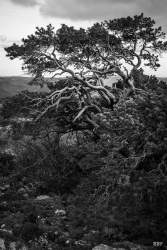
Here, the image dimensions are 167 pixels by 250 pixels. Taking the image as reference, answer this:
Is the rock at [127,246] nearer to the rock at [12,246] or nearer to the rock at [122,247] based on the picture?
the rock at [122,247]

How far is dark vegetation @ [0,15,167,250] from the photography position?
414 inches

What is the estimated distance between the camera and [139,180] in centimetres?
1023

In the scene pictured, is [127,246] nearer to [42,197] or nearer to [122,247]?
[122,247]

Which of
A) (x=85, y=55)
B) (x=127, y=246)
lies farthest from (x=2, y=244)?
(x=85, y=55)

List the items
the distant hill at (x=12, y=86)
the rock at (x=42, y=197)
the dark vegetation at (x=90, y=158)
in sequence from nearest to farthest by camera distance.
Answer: the dark vegetation at (x=90, y=158) < the rock at (x=42, y=197) < the distant hill at (x=12, y=86)

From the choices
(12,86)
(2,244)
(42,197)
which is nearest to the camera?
(2,244)

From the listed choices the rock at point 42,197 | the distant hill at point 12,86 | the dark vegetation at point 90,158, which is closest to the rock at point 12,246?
the dark vegetation at point 90,158

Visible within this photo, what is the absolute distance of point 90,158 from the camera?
1206 cm

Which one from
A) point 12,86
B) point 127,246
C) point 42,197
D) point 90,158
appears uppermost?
point 12,86

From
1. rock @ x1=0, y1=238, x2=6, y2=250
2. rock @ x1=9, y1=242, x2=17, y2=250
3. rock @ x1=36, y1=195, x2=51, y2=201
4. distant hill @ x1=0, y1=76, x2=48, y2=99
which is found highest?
distant hill @ x1=0, y1=76, x2=48, y2=99

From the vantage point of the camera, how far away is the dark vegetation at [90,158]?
1052 centimetres

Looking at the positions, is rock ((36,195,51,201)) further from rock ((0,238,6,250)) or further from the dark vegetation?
rock ((0,238,6,250))

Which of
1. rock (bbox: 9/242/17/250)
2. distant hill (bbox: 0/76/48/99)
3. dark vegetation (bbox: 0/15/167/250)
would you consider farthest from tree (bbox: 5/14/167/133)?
distant hill (bbox: 0/76/48/99)

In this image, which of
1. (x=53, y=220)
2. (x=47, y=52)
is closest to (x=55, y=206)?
(x=53, y=220)
